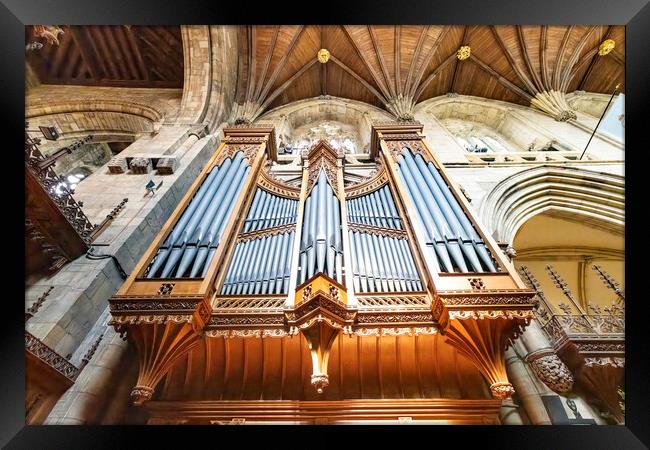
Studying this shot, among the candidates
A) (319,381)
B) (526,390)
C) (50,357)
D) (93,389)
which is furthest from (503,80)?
(50,357)

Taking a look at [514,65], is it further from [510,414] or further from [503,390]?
[503,390]

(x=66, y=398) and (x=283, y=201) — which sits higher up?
(x=283, y=201)

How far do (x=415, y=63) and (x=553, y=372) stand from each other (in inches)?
431

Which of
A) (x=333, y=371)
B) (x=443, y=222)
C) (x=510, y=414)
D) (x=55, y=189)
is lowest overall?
(x=510, y=414)

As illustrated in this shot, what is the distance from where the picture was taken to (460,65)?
43.2 feet

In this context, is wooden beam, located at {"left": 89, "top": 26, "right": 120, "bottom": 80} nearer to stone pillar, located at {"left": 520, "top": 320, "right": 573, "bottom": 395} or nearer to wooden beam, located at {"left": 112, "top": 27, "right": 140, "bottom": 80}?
wooden beam, located at {"left": 112, "top": 27, "right": 140, "bottom": 80}

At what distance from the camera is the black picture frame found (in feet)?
8.23

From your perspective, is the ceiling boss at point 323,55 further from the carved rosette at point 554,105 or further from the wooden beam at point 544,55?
the wooden beam at point 544,55

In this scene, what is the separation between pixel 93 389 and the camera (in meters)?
3.84
